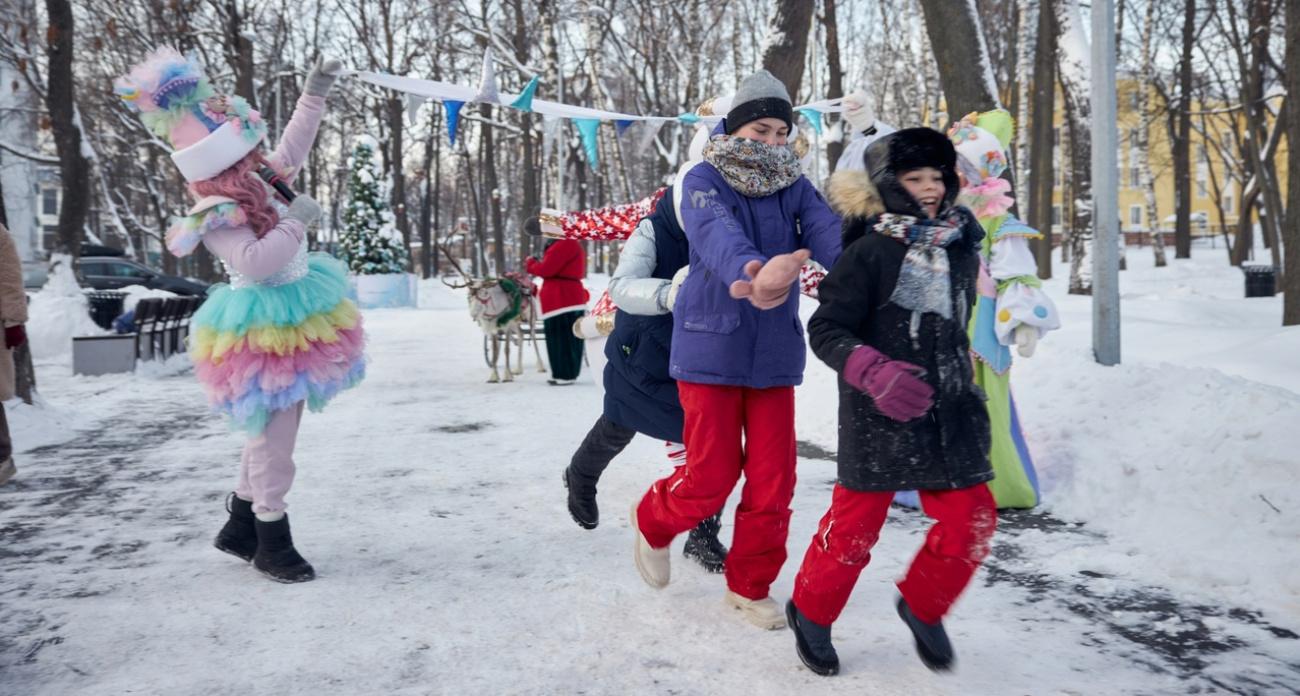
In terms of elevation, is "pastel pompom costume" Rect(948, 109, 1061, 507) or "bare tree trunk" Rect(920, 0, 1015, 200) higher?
"bare tree trunk" Rect(920, 0, 1015, 200)

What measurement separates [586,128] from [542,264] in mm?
2343

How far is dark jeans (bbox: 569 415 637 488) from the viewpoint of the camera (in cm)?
432

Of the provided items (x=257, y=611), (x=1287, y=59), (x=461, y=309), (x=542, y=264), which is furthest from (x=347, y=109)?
(x=257, y=611)

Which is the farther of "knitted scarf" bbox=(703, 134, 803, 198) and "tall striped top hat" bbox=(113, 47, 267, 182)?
"tall striped top hat" bbox=(113, 47, 267, 182)

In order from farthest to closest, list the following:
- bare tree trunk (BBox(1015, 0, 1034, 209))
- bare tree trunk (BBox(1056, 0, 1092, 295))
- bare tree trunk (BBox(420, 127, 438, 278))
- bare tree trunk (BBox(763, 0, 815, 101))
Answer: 1. bare tree trunk (BBox(420, 127, 438, 278))
2. bare tree trunk (BBox(1015, 0, 1034, 209))
3. bare tree trunk (BBox(1056, 0, 1092, 295))
4. bare tree trunk (BBox(763, 0, 815, 101))

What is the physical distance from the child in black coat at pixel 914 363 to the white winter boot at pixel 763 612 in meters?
0.43

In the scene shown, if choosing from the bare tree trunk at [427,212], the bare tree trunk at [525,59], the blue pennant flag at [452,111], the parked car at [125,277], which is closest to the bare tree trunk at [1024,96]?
the bare tree trunk at [525,59]

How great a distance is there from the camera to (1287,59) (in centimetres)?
862

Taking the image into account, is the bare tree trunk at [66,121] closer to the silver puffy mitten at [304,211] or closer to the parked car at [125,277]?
the silver puffy mitten at [304,211]

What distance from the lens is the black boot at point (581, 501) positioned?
4578mm

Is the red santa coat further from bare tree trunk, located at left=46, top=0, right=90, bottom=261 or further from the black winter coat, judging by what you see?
the black winter coat

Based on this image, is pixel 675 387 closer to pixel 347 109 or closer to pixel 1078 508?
pixel 1078 508

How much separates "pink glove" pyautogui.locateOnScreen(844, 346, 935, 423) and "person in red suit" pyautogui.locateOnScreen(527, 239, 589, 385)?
850cm

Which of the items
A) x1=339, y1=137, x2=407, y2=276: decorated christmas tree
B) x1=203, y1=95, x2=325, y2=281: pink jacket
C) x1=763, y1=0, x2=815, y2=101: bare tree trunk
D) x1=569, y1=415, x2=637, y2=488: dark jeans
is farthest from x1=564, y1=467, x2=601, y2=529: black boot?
x1=339, y1=137, x2=407, y2=276: decorated christmas tree
